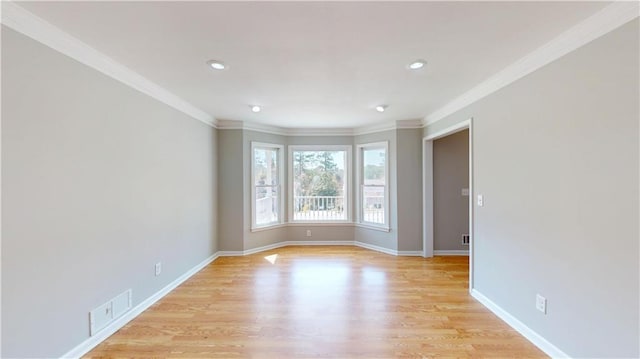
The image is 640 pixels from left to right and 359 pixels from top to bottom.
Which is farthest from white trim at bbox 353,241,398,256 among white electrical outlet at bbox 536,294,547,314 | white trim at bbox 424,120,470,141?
white electrical outlet at bbox 536,294,547,314

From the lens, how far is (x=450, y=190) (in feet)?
16.0

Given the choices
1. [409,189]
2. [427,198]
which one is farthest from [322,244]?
[427,198]

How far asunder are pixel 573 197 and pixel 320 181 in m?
4.16

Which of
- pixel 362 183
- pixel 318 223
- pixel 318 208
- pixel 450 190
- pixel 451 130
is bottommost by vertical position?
pixel 318 223

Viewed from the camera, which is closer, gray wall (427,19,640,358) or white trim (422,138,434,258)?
gray wall (427,19,640,358)

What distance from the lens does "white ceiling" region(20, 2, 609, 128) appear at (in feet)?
5.52

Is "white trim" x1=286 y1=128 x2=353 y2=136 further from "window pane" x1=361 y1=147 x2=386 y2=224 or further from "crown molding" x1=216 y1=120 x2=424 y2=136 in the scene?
"window pane" x1=361 y1=147 x2=386 y2=224

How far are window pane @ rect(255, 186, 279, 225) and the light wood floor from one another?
4.31 feet

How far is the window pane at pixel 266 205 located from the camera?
527 centimetres

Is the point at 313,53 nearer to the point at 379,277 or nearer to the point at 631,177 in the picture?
the point at 631,177

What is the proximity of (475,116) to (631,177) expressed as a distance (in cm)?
171

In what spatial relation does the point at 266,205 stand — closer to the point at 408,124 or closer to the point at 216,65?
the point at 408,124

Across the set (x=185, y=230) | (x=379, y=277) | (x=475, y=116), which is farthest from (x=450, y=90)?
(x=185, y=230)

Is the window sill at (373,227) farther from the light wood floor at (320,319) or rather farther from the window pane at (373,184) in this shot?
the light wood floor at (320,319)
